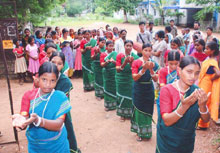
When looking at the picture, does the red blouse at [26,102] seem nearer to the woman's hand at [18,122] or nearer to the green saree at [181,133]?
the woman's hand at [18,122]

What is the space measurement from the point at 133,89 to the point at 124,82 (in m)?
0.70

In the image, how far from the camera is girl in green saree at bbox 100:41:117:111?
514cm

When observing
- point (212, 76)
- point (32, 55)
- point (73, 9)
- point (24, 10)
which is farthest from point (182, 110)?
point (73, 9)

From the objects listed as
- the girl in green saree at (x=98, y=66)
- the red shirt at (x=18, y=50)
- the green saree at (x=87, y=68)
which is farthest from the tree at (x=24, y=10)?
the girl in green saree at (x=98, y=66)

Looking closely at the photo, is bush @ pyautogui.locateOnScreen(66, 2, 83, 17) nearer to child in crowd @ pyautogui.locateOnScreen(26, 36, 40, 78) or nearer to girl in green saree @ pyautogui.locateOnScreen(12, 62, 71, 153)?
child in crowd @ pyautogui.locateOnScreen(26, 36, 40, 78)

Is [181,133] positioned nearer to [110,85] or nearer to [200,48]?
[200,48]

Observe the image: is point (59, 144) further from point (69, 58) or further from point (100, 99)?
point (69, 58)

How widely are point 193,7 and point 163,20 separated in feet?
13.1

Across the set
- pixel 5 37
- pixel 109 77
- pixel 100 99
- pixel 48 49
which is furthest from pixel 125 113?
pixel 5 37

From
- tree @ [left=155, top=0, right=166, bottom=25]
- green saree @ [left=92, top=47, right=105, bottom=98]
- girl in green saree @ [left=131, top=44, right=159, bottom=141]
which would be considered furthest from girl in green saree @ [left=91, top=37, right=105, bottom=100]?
tree @ [left=155, top=0, right=166, bottom=25]

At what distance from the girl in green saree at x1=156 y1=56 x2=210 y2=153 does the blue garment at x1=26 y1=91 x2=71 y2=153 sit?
97 cm

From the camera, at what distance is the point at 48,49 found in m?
3.77

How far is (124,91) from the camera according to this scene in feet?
15.8

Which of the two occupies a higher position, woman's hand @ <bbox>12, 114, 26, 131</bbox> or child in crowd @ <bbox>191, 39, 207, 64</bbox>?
child in crowd @ <bbox>191, 39, 207, 64</bbox>
